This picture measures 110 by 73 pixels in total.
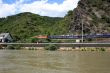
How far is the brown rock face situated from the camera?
11419cm

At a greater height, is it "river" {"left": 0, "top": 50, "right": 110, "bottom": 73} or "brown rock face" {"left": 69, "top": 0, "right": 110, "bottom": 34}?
"brown rock face" {"left": 69, "top": 0, "right": 110, "bottom": 34}

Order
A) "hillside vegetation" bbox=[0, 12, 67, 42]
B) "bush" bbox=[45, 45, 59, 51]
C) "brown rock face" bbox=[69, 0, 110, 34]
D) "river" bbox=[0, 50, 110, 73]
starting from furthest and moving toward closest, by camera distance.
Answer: "hillside vegetation" bbox=[0, 12, 67, 42] → "brown rock face" bbox=[69, 0, 110, 34] → "bush" bbox=[45, 45, 59, 51] → "river" bbox=[0, 50, 110, 73]

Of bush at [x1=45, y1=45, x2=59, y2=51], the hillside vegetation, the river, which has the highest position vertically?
→ the hillside vegetation

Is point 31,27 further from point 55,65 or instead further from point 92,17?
point 55,65

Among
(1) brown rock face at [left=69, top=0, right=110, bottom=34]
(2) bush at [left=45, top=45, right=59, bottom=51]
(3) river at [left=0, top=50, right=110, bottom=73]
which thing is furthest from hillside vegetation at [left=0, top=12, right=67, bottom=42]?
(3) river at [left=0, top=50, right=110, bottom=73]

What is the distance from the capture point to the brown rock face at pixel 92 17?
375 ft

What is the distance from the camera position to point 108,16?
4673 inches

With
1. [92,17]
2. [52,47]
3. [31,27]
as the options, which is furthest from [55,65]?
[31,27]

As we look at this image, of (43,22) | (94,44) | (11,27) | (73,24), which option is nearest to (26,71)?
(94,44)

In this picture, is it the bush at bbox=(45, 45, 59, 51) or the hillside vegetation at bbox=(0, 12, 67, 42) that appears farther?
the hillside vegetation at bbox=(0, 12, 67, 42)

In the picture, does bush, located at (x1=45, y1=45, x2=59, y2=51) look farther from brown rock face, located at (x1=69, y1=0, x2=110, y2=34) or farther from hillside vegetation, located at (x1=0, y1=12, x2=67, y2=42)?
hillside vegetation, located at (x1=0, y1=12, x2=67, y2=42)

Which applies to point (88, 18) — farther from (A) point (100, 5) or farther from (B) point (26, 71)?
(B) point (26, 71)

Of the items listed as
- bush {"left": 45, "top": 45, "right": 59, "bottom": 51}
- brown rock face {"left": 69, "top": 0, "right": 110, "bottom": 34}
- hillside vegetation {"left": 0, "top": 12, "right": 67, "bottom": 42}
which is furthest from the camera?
hillside vegetation {"left": 0, "top": 12, "right": 67, "bottom": 42}

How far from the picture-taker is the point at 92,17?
118 metres
